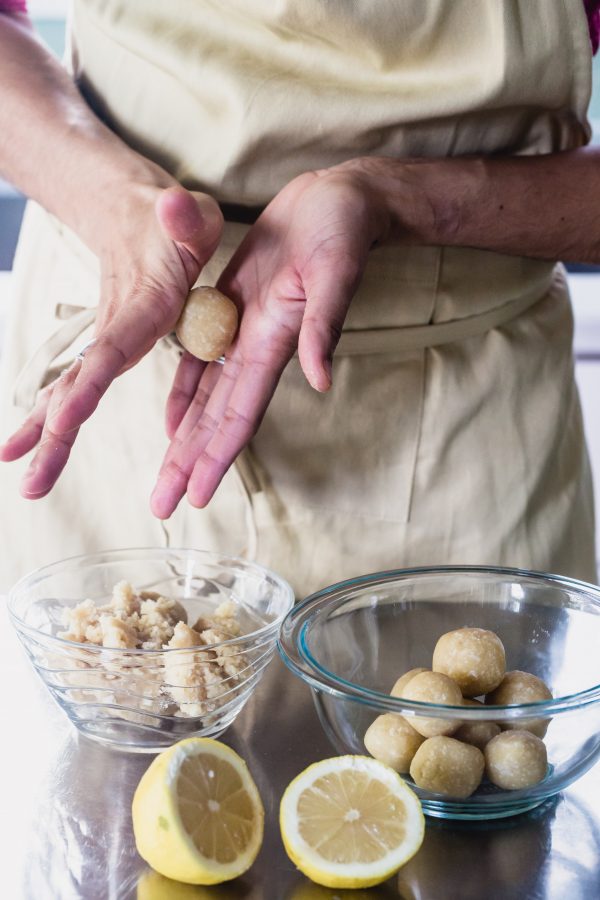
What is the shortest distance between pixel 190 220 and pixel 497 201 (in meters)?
0.31

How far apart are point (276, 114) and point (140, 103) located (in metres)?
0.16

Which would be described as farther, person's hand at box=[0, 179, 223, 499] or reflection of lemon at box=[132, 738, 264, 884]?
person's hand at box=[0, 179, 223, 499]

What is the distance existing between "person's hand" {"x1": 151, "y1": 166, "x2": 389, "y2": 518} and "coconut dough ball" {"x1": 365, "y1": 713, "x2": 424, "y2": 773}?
0.96ft

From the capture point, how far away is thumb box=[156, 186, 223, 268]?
78 cm

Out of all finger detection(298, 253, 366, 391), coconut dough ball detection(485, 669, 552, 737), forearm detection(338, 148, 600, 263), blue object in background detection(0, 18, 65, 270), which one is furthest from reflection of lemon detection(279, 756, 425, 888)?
blue object in background detection(0, 18, 65, 270)

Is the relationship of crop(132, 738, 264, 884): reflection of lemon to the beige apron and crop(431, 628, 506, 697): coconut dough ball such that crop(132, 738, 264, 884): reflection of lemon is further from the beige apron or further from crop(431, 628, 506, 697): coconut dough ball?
the beige apron

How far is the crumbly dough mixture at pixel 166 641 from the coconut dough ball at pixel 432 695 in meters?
0.13

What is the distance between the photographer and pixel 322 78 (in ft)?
3.12

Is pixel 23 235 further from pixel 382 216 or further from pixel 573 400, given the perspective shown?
pixel 573 400

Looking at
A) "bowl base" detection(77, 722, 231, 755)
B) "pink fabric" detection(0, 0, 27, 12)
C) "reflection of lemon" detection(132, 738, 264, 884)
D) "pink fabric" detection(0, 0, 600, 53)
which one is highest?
"pink fabric" detection(0, 0, 600, 53)

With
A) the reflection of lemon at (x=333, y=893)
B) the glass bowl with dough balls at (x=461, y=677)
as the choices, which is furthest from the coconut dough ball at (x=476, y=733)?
the reflection of lemon at (x=333, y=893)

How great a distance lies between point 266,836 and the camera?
64 centimetres

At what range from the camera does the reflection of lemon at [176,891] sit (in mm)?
586

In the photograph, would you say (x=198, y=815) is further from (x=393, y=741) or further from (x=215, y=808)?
(x=393, y=741)
